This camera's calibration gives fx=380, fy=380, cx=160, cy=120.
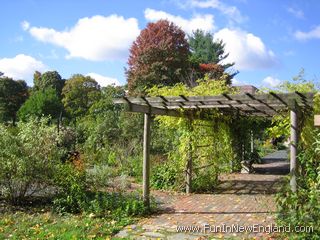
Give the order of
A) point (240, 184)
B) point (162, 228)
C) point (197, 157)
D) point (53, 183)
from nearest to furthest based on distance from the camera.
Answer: point (162, 228) < point (53, 183) < point (197, 157) < point (240, 184)

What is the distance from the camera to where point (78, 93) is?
115 ft

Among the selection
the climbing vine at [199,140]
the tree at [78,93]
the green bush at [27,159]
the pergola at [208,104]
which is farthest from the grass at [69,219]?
the tree at [78,93]

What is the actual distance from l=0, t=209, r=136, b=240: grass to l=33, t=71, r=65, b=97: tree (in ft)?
114

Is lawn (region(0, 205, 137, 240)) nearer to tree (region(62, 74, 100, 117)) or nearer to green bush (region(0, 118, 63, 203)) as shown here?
green bush (region(0, 118, 63, 203))

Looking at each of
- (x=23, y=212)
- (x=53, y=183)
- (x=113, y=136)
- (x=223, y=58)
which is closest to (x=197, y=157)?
(x=53, y=183)

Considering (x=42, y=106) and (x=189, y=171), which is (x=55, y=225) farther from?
(x=42, y=106)

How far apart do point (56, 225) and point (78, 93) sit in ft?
97.6

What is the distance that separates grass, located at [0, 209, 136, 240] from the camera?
18.3ft

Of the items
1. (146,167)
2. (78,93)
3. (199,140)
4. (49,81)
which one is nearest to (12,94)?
(49,81)

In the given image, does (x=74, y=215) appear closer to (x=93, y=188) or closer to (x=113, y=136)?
(x=93, y=188)

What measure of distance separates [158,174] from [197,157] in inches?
46.1

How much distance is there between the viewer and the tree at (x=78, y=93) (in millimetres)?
34000

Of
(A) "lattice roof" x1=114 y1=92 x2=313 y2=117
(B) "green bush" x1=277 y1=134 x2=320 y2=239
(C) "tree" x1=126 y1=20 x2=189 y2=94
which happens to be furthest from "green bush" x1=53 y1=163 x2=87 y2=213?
(C) "tree" x1=126 y1=20 x2=189 y2=94

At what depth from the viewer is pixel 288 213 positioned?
16.9ft
